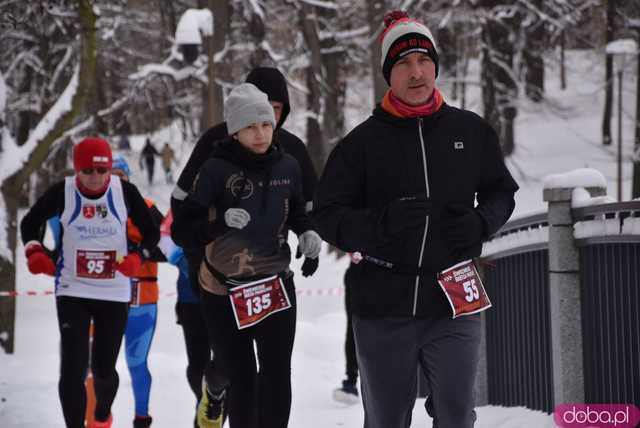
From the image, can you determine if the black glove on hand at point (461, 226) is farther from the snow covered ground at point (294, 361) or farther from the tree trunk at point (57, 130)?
the tree trunk at point (57, 130)

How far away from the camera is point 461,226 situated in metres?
3.58

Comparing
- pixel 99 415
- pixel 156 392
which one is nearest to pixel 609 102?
pixel 156 392

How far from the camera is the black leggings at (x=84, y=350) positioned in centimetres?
570

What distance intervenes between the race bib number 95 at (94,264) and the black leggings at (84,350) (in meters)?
0.16

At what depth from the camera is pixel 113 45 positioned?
2664 centimetres

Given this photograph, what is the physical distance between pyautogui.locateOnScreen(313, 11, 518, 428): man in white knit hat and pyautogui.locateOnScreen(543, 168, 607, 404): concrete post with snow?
1.81 meters

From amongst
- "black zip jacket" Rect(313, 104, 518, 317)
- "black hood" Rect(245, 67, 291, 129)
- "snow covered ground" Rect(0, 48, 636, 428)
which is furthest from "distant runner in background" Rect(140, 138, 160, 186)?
"black zip jacket" Rect(313, 104, 518, 317)

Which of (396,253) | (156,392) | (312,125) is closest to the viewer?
(396,253)

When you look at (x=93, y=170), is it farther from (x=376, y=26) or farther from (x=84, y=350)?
(x=376, y=26)

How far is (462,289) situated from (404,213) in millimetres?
392

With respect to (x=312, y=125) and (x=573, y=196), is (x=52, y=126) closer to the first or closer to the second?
(x=573, y=196)

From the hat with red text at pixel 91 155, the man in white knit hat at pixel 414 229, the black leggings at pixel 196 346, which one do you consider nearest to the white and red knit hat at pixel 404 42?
the man in white knit hat at pixel 414 229

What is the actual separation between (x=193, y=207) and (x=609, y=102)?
29892 millimetres

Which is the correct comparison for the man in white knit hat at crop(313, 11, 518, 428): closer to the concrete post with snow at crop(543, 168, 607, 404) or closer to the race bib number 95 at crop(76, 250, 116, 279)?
the concrete post with snow at crop(543, 168, 607, 404)
